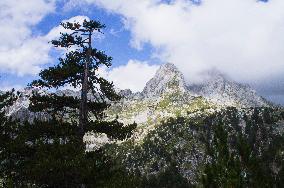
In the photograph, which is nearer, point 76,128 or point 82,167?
point 82,167

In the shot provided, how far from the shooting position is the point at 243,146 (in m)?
21.1

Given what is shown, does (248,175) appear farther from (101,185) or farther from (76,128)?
(76,128)

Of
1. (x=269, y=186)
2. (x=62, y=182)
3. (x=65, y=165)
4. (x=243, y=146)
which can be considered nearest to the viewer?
(x=243, y=146)

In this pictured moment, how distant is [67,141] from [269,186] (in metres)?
14.1

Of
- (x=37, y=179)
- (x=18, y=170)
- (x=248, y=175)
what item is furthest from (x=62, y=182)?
(x=248, y=175)

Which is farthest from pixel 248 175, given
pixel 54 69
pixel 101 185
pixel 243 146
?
pixel 54 69

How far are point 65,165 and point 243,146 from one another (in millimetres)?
12624

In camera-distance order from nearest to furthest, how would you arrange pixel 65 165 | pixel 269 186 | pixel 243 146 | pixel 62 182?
1. pixel 243 146
2. pixel 269 186
3. pixel 65 165
4. pixel 62 182

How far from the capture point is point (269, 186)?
2325 cm

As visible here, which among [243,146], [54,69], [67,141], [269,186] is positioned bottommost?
[269,186]

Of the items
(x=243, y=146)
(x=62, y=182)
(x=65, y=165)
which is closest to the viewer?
(x=243, y=146)

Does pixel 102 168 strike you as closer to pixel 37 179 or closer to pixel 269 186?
pixel 37 179

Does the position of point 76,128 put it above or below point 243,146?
above

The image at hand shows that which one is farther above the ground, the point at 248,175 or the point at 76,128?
the point at 76,128
